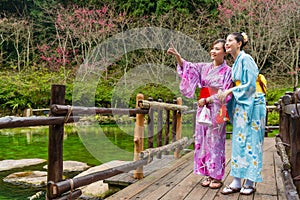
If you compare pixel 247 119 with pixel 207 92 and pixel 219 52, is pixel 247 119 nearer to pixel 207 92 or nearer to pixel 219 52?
pixel 207 92

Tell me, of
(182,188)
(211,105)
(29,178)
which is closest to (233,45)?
(211,105)

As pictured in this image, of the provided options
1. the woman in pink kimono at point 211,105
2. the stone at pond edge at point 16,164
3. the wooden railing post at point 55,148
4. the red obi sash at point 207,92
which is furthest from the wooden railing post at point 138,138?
the stone at pond edge at point 16,164

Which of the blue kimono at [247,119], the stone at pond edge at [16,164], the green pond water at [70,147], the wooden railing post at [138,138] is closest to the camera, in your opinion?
the blue kimono at [247,119]

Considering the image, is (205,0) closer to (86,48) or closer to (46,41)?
(86,48)

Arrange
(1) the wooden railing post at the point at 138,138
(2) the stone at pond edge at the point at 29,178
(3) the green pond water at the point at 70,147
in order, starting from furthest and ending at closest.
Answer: (2) the stone at pond edge at the point at 29,178
(3) the green pond water at the point at 70,147
(1) the wooden railing post at the point at 138,138

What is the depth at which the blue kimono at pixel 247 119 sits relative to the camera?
2.78 meters

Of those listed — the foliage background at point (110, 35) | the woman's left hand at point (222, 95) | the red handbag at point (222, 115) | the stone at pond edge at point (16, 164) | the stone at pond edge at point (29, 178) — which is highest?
the foliage background at point (110, 35)

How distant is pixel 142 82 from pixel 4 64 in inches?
284

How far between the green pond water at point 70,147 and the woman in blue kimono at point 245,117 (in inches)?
109

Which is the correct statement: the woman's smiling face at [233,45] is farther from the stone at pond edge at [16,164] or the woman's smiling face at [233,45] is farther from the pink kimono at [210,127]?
the stone at pond edge at [16,164]

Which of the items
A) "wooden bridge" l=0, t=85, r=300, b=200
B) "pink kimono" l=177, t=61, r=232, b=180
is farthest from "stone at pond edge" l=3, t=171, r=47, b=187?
"pink kimono" l=177, t=61, r=232, b=180

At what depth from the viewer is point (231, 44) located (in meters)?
2.90

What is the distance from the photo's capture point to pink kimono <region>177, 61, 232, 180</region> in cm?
307

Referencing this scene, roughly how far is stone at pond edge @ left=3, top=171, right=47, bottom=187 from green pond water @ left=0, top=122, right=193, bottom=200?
4.0 inches
